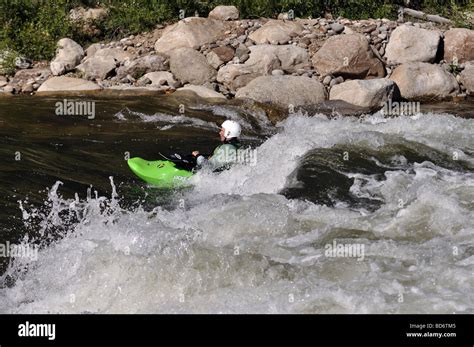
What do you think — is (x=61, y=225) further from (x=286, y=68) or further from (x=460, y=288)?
(x=286, y=68)

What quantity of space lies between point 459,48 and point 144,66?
6.87 m

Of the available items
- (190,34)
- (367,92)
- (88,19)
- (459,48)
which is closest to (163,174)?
(367,92)

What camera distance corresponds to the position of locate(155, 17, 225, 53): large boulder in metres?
14.7

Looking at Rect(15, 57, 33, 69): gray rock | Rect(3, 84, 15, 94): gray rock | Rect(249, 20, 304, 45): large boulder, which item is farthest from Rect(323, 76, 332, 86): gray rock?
Rect(15, 57, 33, 69): gray rock

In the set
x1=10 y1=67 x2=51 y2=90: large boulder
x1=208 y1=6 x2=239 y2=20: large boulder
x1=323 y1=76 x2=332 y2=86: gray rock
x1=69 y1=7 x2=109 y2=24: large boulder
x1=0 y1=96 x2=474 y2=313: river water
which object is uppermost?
x1=69 y1=7 x2=109 y2=24: large boulder

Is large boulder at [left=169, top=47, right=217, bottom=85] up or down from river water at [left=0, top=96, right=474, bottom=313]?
up

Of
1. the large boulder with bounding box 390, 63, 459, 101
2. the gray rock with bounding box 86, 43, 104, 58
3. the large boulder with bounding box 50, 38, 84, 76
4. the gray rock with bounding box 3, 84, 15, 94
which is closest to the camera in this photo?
the large boulder with bounding box 390, 63, 459, 101

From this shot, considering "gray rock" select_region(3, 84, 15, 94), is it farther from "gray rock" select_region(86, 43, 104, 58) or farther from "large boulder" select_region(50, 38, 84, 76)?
"gray rock" select_region(86, 43, 104, 58)

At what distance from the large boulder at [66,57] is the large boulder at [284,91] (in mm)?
4188

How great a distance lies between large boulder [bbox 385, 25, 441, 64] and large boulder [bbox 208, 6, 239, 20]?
3635 millimetres

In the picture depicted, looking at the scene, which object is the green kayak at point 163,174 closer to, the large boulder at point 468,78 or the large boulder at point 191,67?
the large boulder at point 191,67

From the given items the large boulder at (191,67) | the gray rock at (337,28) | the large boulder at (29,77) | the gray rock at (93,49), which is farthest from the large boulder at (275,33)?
the large boulder at (29,77)

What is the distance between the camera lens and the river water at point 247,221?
5246 millimetres

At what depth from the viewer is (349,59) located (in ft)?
44.8
